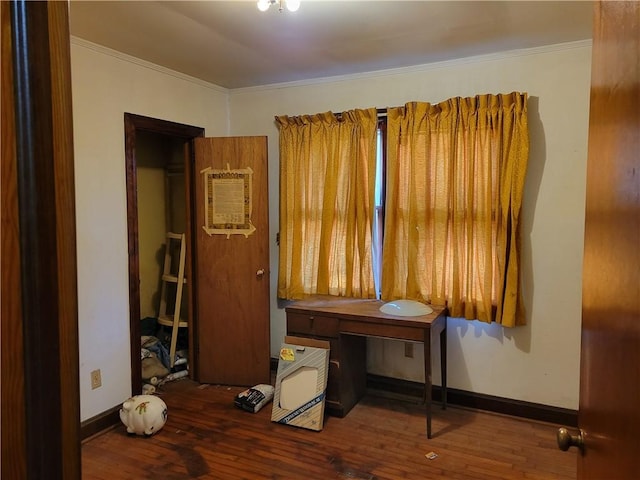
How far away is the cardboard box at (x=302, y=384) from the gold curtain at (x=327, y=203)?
0.57 m

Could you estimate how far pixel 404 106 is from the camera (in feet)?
10.7

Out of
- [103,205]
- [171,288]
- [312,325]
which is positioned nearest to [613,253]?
[312,325]

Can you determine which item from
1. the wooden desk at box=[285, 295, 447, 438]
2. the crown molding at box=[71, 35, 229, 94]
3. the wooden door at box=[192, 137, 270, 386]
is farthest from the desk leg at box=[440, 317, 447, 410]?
the crown molding at box=[71, 35, 229, 94]

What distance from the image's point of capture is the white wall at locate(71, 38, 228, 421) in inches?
111

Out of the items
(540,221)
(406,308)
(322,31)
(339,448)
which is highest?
(322,31)

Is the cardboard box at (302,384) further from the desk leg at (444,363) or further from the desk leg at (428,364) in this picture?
the desk leg at (444,363)

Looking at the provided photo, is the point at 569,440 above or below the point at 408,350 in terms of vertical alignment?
above

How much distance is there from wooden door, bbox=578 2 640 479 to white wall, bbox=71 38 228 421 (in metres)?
2.69

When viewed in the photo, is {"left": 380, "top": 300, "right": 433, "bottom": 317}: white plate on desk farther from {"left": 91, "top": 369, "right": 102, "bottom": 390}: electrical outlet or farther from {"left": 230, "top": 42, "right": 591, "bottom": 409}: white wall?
{"left": 91, "top": 369, "right": 102, "bottom": 390}: electrical outlet

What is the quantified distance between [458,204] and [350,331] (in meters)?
1.10

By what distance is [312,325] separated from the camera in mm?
3113

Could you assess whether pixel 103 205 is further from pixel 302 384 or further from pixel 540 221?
pixel 540 221

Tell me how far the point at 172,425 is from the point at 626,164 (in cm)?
301

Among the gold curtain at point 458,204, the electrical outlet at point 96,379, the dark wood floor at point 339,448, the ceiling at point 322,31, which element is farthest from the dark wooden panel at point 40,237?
the gold curtain at point 458,204
